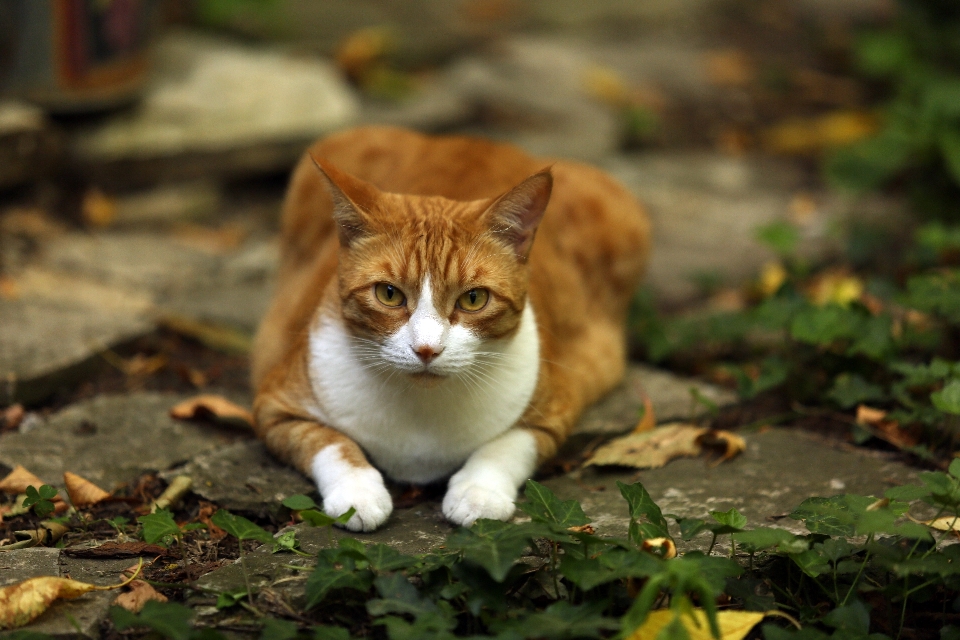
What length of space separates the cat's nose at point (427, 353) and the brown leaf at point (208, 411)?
1105 millimetres

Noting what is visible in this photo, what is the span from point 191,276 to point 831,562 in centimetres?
357

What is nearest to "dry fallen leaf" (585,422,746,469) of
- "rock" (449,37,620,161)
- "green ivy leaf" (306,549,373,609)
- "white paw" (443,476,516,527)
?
"white paw" (443,476,516,527)

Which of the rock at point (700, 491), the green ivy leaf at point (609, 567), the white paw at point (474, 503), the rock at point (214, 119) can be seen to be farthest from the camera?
the rock at point (214, 119)

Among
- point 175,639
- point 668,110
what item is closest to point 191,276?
point 175,639

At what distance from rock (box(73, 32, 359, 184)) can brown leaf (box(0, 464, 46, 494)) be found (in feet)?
9.27

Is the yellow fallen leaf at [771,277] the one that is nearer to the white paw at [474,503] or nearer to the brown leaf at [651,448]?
A: the brown leaf at [651,448]

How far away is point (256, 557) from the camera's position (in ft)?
8.77

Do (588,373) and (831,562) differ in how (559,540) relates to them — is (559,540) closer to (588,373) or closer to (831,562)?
(831,562)

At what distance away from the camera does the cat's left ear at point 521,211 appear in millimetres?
2900

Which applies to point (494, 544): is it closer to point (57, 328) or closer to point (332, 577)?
point (332, 577)

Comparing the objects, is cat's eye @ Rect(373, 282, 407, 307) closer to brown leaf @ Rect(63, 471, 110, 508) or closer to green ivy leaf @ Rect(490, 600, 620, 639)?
green ivy leaf @ Rect(490, 600, 620, 639)

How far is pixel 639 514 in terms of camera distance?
2.60 metres

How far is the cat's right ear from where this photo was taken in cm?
287

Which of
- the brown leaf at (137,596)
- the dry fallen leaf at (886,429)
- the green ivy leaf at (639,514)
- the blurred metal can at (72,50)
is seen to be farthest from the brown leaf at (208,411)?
the blurred metal can at (72,50)
